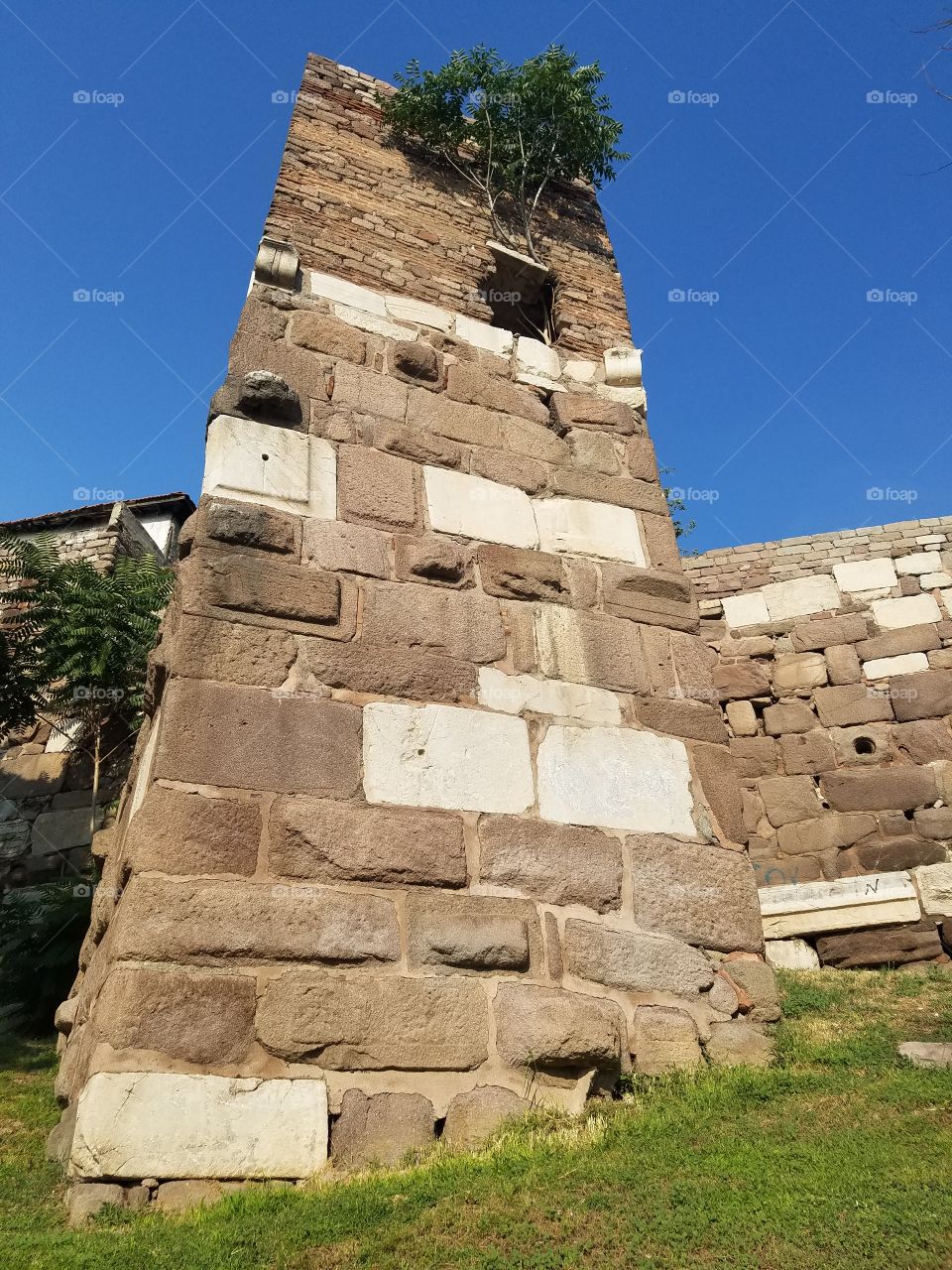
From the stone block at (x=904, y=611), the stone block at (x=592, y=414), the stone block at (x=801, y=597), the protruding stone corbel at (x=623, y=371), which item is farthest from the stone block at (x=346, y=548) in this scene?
the stone block at (x=904, y=611)

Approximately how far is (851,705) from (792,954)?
2.49m

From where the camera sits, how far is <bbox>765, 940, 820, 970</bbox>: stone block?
624cm

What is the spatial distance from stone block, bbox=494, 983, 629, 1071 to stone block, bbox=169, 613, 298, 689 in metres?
1.38

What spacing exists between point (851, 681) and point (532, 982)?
5.77 metres

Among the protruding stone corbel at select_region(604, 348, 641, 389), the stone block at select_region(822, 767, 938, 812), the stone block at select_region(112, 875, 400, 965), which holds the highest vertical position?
the protruding stone corbel at select_region(604, 348, 641, 389)

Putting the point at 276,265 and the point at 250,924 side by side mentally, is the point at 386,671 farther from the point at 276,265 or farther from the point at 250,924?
the point at 276,265

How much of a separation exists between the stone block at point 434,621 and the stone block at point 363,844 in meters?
0.73

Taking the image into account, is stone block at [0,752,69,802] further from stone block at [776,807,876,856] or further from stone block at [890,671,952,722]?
stone block at [890,671,952,722]

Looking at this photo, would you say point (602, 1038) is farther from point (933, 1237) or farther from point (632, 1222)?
point (933, 1237)

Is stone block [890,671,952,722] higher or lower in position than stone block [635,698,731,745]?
higher

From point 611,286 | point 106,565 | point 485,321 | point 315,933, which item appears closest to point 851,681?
point 611,286

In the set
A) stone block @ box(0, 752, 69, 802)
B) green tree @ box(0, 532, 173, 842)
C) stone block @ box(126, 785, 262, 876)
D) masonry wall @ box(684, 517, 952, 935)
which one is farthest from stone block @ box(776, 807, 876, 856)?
stone block @ box(0, 752, 69, 802)

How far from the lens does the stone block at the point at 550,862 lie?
3.36 m

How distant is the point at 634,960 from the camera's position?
3377mm
